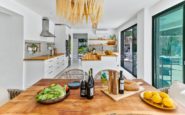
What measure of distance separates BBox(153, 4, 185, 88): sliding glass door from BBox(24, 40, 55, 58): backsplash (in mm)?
4020

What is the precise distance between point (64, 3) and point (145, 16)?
12.6 feet

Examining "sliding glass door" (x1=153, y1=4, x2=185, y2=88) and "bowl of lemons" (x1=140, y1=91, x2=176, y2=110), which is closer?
"bowl of lemons" (x1=140, y1=91, x2=176, y2=110)

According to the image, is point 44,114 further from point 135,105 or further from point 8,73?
point 8,73

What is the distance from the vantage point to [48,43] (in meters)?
6.91

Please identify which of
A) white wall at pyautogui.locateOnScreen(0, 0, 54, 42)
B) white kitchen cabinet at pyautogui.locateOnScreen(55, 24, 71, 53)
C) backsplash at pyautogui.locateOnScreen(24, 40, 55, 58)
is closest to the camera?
white wall at pyautogui.locateOnScreen(0, 0, 54, 42)

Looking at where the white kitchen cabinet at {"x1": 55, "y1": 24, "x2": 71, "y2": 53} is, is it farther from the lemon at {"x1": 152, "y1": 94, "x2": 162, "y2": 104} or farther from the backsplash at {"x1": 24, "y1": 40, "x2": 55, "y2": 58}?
the lemon at {"x1": 152, "y1": 94, "x2": 162, "y2": 104}

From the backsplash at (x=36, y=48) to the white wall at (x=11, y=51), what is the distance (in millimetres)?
331

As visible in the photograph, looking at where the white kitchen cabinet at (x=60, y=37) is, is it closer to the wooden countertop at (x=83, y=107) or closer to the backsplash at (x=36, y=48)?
the backsplash at (x=36, y=48)

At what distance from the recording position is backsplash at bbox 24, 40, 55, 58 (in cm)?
481

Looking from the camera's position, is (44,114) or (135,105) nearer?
(44,114)

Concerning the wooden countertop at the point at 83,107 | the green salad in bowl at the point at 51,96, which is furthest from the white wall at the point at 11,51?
the green salad in bowl at the point at 51,96

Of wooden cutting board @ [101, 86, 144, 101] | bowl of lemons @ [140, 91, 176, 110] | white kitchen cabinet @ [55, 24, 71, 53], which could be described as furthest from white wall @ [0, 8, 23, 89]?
bowl of lemons @ [140, 91, 176, 110]

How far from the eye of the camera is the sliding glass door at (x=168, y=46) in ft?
10.8

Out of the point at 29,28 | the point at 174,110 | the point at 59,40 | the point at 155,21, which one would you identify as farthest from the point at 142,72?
the point at 59,40
